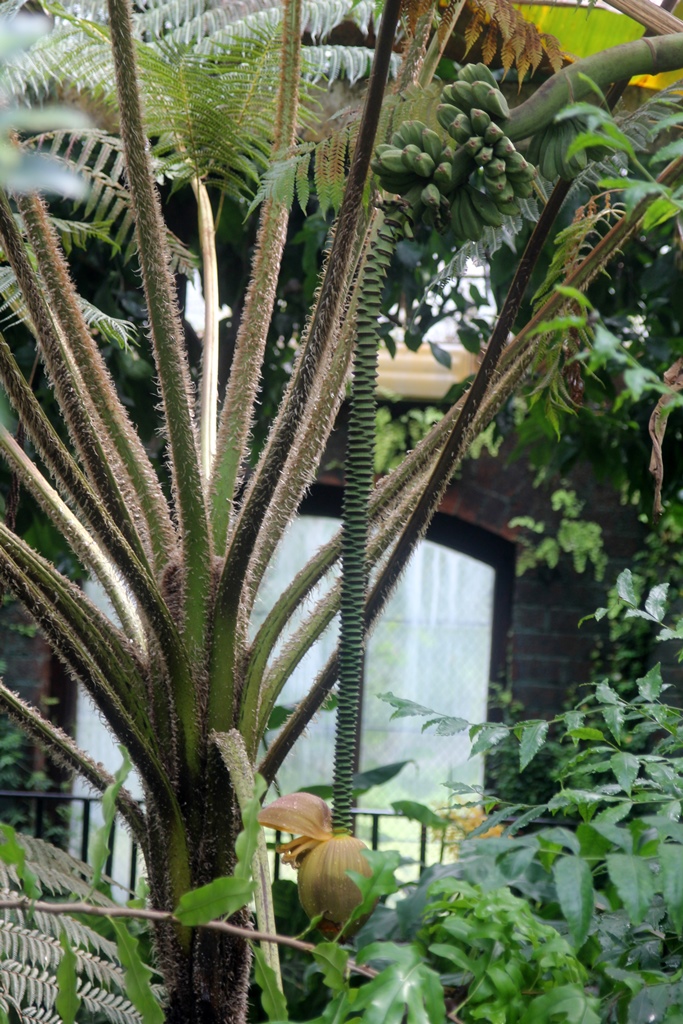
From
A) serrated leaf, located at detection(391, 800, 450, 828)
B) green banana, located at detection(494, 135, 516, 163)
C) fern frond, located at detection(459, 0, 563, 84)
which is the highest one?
fern frond, located at detection(459, 0, 563, 84)

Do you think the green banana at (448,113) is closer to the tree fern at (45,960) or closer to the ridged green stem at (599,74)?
the ridged green stem at (599,74)

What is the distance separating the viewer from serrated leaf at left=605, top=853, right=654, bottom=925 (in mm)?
420

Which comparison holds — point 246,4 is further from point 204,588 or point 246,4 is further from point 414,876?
point 414,876

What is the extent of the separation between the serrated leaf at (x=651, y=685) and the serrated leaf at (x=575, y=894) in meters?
0.24

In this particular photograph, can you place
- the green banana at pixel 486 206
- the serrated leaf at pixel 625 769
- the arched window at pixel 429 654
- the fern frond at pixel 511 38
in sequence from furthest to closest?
1. the arched window at pixel 429 654
2. the fern frond at pixel 511 38
3. the green banana at pixel 486 206
4. the serrated leaf at pixel 625 769

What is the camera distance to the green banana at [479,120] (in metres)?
0.58

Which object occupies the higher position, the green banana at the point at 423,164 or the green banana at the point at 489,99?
the green banana at the point at 489,99

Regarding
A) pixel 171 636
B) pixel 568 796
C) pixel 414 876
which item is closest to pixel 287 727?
pixel 171 636

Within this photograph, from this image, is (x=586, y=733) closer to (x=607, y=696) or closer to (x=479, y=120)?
(x=607, y=696)

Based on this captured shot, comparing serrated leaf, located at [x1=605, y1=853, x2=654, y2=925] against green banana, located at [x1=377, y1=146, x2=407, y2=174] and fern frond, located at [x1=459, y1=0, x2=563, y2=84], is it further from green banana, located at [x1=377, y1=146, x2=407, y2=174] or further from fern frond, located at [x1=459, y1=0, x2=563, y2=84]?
fern frond, located at [x1=459, y1=0, x2=563, y2=84]

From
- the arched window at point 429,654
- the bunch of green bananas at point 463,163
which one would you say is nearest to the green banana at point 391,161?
the bunch of green bananas at point 463,163

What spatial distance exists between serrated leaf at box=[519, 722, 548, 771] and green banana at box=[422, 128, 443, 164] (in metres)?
0.38

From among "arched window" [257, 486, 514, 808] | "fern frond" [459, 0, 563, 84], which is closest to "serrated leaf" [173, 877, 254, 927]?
"fern frond" [459, 0, 563, 84]

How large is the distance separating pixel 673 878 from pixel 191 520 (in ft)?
1.80
